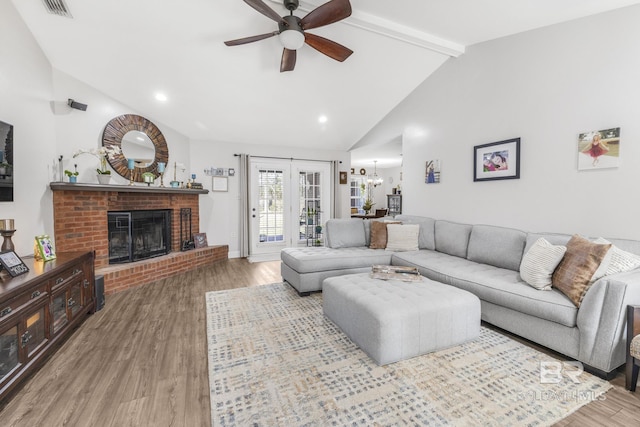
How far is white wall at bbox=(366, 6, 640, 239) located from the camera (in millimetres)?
2375

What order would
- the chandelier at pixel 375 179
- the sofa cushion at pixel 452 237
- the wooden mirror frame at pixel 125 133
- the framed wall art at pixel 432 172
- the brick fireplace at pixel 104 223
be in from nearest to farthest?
the brick fireplace at pixel 104 223 < the sofa cushion at pixel 452 237 < the wooden mirror frame at pixel 125 133 < the framed wall art at pixel 432 172 < the chandelier at pixel 375 179

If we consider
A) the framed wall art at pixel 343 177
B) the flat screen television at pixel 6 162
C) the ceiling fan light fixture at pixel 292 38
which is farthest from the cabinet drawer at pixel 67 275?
the framed wall art at pixel 343 177

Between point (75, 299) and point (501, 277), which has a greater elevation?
point (501, 277)

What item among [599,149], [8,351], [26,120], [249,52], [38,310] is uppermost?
[249,52]

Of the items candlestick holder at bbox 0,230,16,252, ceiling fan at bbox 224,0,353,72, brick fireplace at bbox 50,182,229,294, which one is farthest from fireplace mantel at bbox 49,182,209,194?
ceiling fan at bbox 224,0,353,72

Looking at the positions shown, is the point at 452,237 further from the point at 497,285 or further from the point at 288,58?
the point at 288,58

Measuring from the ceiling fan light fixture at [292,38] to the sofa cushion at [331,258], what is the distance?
225 cm

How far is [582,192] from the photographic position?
8.68 ft

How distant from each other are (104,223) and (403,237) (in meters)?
3.93

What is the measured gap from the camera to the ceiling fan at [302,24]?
2.25 metres

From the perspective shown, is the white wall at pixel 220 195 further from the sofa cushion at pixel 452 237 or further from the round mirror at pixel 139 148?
the sofa cushion at pixel 452 237

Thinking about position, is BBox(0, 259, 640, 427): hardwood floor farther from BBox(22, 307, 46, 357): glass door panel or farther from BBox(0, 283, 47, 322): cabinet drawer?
BBox(0, 283, 47, 322): cabinet drawer

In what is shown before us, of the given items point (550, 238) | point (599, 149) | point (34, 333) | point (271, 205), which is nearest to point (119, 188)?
point (34, 333)

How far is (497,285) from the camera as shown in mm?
2398
